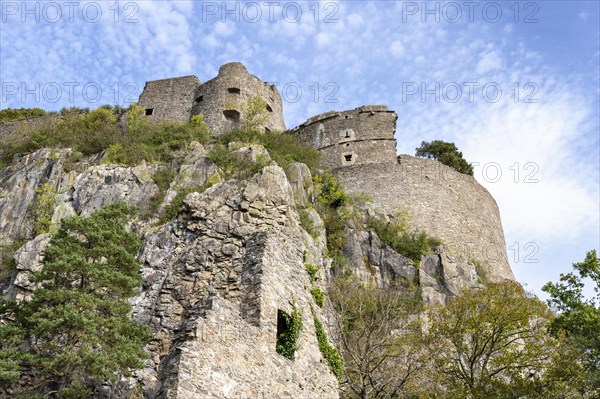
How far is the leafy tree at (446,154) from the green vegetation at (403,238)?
411 inches

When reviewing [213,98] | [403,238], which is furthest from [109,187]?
[403,238]

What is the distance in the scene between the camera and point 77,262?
14531 millimetres

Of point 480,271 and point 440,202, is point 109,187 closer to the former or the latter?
point 440,202

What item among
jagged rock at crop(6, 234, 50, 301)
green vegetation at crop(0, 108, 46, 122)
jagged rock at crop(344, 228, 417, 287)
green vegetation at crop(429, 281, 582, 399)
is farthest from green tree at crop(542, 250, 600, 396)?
green vegetation at crop(0, 108, 46, 122)

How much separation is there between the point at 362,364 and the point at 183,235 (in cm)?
634

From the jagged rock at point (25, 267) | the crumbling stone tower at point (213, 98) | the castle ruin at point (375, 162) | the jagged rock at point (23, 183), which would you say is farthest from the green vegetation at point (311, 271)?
the crumbling stone tower at point (213, 98)

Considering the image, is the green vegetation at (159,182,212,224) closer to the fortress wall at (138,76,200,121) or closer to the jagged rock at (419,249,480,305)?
the jagged rock at (419,249,480,305)

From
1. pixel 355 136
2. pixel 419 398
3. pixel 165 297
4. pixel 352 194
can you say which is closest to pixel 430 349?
pixel 419 398

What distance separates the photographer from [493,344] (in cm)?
1734

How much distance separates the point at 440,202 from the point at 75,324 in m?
19.6

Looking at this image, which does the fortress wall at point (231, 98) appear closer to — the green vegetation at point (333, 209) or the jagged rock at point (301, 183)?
the green vegetation at point (333, 209)

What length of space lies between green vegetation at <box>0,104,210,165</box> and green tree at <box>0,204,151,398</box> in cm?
1067

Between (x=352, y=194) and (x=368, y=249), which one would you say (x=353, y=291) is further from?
(x=352, y=194)

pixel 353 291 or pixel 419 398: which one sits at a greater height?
pixel 353 291
